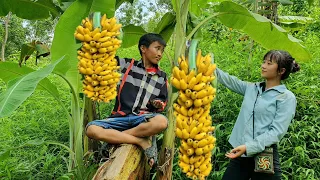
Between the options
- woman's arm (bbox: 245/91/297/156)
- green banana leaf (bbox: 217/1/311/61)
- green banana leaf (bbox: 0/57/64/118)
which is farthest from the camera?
green banana leaf (bbox: 217/1/311/61)

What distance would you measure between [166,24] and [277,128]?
5.18ft

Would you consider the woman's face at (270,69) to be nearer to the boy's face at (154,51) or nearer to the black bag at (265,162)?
the black bag at (265,162)

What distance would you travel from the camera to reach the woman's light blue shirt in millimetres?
2414

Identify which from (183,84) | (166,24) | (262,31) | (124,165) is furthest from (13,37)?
(183,84)

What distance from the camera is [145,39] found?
2.76 meters

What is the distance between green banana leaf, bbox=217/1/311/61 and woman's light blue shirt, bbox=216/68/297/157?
597 millimetres

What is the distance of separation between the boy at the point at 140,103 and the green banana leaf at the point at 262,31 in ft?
2.11

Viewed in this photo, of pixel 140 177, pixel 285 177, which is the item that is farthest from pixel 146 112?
pixel 285 177

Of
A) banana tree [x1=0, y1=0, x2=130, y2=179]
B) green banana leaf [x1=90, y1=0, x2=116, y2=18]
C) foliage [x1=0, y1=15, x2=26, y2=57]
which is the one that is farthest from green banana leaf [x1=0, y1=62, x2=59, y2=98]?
foliage [x1=0, y1=15, x2=26, y2=57]

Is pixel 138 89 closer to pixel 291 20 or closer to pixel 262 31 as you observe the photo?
pixel 262 31

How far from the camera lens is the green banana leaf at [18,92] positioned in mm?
1785

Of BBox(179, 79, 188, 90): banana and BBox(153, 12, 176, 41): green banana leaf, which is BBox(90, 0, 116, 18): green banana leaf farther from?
BBox(179, 79, 188, 90): banana

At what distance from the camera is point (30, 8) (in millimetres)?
3395

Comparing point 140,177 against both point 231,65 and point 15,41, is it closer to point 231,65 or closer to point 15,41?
point 231,65
